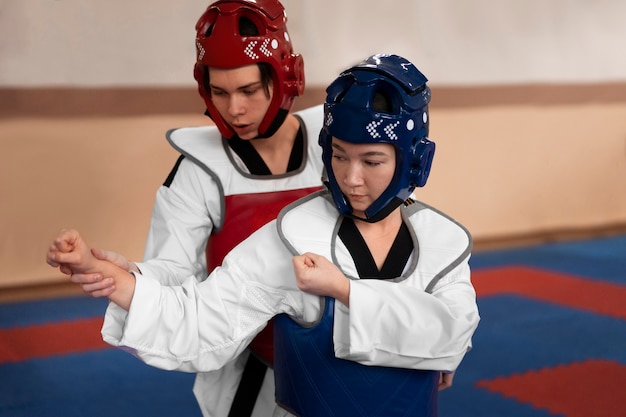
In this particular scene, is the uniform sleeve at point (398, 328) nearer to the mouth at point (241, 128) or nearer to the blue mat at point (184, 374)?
the mouth at point (241, 128)

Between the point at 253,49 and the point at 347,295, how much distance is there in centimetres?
99

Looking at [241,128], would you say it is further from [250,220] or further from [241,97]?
[250,220]

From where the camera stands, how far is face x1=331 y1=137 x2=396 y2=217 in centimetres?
217

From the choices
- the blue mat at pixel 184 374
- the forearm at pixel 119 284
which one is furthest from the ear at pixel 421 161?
the blue mat at pixel 184 374

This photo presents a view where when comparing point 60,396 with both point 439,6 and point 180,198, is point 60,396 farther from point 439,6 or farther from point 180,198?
point 439,6

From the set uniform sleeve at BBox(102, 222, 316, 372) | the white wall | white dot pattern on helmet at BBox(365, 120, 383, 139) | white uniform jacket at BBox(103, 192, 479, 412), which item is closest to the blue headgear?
white dot pattern on helmet at BBox(365, 120, 383, 139)

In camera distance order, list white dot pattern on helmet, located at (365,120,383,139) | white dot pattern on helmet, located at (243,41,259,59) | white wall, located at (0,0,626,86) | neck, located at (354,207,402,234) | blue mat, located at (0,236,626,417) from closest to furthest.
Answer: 1. white dot pattern on helmet, located at (365,120,383,139)
2. neck, located at (354,207,402,234)
3. white dot pattern on helmet, located at (243,41,259,59)
4. blue mat, located at (0,236,626,417)
5. white wall, located at (0,0,626,86)

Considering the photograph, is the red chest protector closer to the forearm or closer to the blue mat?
the forearm

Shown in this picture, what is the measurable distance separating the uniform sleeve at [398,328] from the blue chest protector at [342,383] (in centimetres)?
4

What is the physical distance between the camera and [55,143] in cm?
632

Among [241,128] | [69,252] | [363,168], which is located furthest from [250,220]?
[69,252]

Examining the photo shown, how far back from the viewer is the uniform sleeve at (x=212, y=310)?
205 cm

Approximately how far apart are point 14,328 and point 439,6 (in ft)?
16.5

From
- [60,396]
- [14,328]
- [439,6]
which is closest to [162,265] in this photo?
[60,396]
